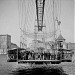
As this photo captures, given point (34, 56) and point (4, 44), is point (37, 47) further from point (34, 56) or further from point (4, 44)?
point (4, 44)

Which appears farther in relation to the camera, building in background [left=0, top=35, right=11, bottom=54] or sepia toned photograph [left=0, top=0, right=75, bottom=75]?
building in background [left=0, top=35, right=11, bottom=54]

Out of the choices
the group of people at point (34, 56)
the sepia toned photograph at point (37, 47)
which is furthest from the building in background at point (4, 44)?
the group of people at point (34, 56)

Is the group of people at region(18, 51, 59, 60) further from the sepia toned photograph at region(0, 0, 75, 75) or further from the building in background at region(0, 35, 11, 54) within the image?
the building in background at region(0, 35, 11, 54)

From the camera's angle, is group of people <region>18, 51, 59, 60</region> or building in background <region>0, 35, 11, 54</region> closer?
group of people <region>18, 51, 59, 60</region>

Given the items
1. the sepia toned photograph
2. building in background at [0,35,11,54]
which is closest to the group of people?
the sepia toned photograph

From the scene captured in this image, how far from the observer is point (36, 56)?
746 inches

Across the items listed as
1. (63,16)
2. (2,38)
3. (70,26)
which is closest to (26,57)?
(63,16)

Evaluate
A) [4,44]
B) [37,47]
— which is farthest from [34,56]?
[4,44]

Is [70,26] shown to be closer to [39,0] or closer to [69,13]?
[69,13]

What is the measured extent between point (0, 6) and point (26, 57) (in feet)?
16.3

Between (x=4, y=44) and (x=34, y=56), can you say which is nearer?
(x=34, y=56)

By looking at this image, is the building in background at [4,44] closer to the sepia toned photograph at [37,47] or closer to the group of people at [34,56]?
the sepia toned photograph at [37,47]

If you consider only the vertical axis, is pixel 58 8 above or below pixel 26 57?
above

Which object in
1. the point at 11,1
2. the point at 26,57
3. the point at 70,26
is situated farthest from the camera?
the point at 70,26
